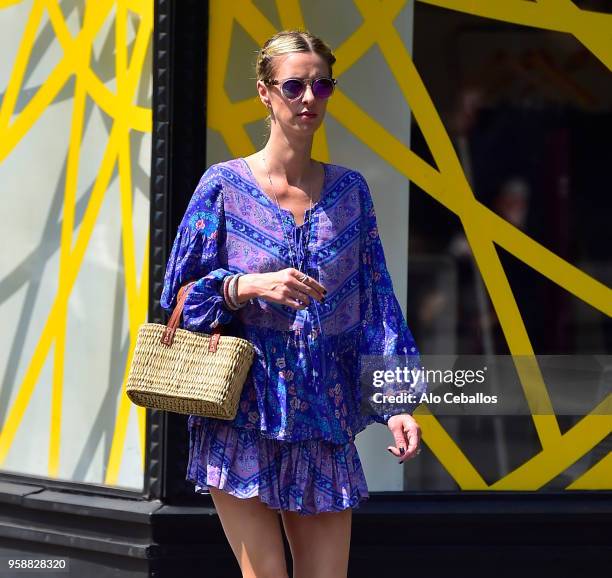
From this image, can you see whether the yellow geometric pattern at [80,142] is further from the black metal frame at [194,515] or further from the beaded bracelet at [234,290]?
the beaded bracelet at [234,290]

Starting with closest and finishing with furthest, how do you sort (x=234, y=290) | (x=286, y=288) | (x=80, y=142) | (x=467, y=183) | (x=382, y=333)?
(x=286, y=288)
(x=234, y=290)
(x=382, y=333)
(x=467, y=183)
(x=80, y=142)

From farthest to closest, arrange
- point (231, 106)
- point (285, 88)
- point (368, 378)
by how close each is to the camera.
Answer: point (231, 106) < point (368, 378) < point (285, 88)

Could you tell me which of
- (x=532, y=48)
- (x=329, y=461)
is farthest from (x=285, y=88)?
(x=532, y=48)

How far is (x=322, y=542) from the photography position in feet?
10.3

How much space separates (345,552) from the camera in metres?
3.19

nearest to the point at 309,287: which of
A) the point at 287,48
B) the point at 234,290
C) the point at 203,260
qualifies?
the point at 234,290

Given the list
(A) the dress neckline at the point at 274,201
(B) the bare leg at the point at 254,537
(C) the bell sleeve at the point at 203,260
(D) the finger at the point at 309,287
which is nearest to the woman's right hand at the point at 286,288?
(D) the finger at the point at 309,287

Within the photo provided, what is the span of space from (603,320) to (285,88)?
2.34 m

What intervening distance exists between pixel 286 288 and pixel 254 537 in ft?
2.10

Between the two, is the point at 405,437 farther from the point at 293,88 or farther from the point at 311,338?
the point at 293,88

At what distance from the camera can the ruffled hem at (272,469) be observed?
3.06 meters

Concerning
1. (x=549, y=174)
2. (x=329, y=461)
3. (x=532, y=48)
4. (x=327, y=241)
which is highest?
(x=532, y=48)

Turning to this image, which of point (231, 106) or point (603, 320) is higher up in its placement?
point (231, 106)

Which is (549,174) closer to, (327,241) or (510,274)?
(510,274)
